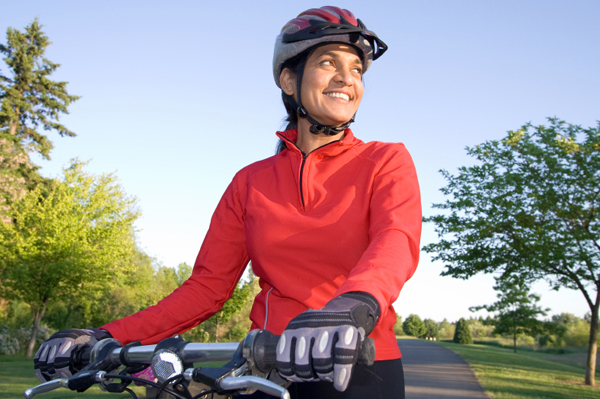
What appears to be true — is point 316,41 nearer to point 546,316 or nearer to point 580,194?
point 580,194

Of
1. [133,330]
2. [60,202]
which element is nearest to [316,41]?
[133,330]

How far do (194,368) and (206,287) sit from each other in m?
1.01

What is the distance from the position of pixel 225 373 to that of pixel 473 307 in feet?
125

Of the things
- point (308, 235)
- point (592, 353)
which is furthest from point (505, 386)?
point (308, 235)

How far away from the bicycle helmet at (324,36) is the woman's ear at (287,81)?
0.10 m

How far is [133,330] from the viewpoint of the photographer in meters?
2.09

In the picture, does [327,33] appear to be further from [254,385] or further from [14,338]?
[14,338]

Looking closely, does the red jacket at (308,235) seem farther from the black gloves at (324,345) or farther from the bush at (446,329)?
the bush at (446,329)

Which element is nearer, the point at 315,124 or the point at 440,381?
the point at 315,124

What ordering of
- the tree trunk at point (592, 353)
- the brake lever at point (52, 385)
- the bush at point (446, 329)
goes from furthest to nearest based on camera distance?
the bush at point (446, 329) → the tree trunk at point (592, 353) → the brake lever at point (52, 385)

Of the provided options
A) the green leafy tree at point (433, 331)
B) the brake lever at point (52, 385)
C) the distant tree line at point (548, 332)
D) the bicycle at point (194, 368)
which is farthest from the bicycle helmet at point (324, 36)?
the green leafy tree at point (433, 331)

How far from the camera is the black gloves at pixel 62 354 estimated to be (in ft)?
6.25

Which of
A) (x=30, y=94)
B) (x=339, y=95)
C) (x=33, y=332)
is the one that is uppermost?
(x=30, y=94)

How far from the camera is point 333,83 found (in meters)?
2.45
